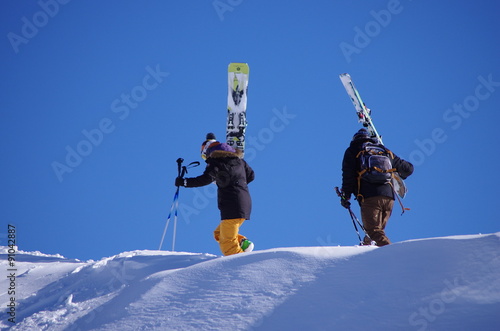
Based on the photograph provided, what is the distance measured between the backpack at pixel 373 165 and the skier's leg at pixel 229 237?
6.49 feet

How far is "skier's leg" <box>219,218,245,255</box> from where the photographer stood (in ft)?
21.7

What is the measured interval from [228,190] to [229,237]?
2.23ft

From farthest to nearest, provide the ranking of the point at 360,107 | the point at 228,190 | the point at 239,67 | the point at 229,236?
the point at 360,107 → the point at 239,67 → the point at 228,190 → the point at 229,236

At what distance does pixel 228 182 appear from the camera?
22.1 ft

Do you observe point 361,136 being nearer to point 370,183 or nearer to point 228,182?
point 370,183

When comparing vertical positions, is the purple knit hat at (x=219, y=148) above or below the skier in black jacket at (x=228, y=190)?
above

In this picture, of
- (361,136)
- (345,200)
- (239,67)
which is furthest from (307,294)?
(239,67)

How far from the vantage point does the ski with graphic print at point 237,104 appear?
380 inches

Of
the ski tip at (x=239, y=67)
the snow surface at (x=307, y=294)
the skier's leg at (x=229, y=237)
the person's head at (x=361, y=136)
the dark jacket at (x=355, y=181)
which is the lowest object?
the snow surface at (x=307, y=294)

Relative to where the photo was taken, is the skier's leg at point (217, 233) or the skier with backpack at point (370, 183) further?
the skier's leg at point (217, 233)

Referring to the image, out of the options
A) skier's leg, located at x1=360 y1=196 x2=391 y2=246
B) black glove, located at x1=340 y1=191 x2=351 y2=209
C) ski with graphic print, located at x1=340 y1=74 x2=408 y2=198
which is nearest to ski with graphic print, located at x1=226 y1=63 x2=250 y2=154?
ski with graphic print, located at x1=340 y1=74 x2=408 y2=198

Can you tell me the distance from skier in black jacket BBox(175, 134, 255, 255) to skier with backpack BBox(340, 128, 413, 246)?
5.11ft

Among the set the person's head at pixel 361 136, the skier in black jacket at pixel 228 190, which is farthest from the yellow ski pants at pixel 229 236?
the person's head at pixel 361 136

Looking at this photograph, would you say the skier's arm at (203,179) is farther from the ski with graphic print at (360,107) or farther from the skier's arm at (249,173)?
the ski with graphic print at (360,107)
